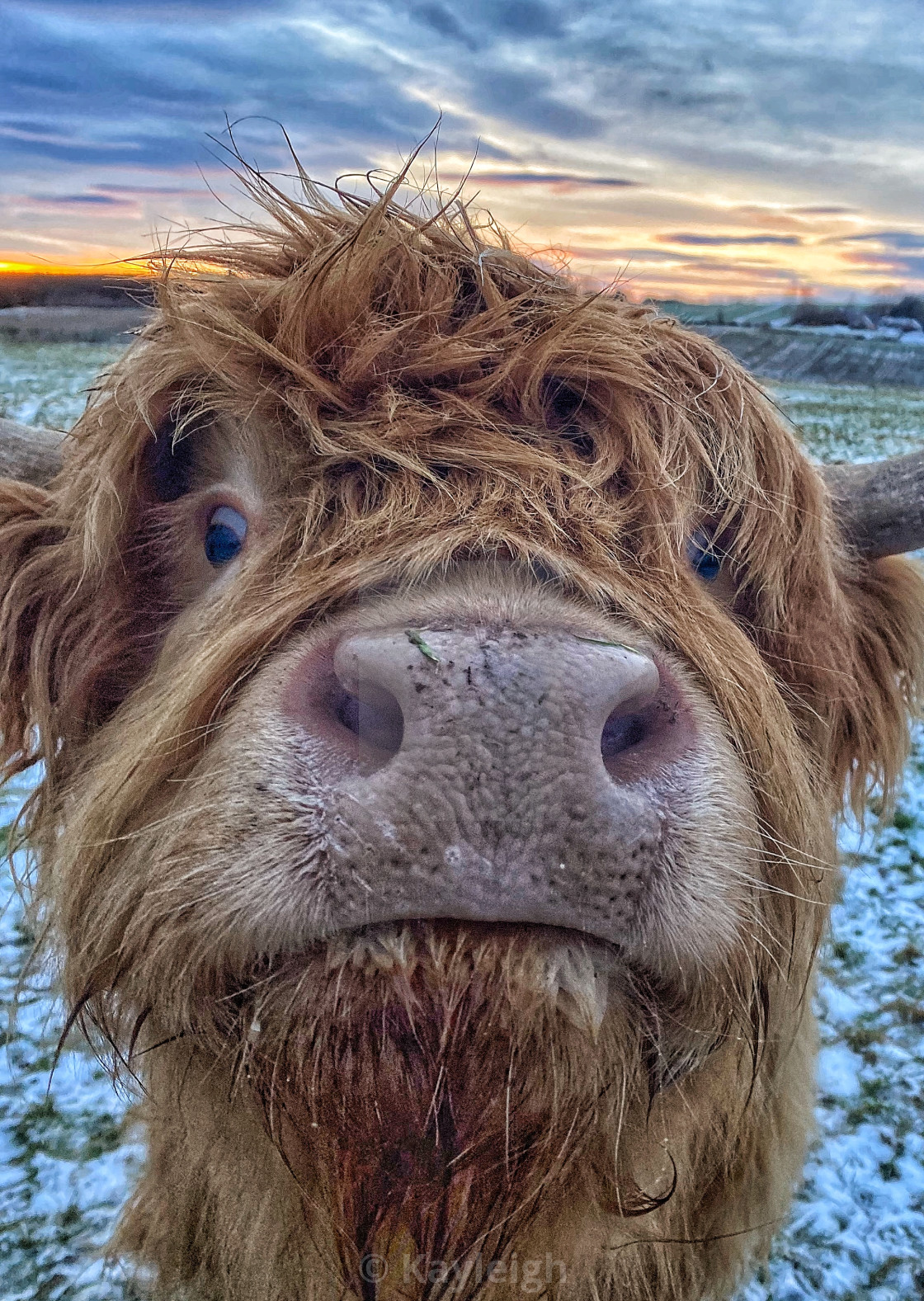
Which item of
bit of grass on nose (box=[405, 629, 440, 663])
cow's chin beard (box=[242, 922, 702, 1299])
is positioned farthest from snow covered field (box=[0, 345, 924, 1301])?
bit of grass on nose (box=[405, 629, 440, 663])

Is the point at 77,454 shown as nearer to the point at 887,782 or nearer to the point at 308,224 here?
the point at 308,224

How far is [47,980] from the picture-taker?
354 cm

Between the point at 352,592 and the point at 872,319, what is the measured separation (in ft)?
107

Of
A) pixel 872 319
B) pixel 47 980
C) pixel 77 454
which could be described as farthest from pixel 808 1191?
pixel 872 319

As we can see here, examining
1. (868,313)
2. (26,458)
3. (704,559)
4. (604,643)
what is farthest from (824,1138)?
(868,313)

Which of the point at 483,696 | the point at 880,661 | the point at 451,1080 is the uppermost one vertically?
the point at 483,696

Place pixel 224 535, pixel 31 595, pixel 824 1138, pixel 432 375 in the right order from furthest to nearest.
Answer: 1. pixel 824 1138
2. pixel 31 595
3. pixel 224 535
4. pixel 432 375

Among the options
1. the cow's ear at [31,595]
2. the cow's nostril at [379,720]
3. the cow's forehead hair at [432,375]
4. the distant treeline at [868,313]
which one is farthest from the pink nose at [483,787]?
the distant treeline at [868,313]

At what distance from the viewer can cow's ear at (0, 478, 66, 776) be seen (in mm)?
2164

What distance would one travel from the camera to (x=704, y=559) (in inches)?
74.1

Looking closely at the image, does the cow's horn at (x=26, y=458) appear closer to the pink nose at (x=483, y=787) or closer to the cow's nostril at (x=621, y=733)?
the pink nose at (x=483, y=787)

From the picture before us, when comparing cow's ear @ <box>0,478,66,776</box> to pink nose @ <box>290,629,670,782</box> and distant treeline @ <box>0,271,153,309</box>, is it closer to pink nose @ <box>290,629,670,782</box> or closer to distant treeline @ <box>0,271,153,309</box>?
distant treeline @ <box>0,271,153,309</box>

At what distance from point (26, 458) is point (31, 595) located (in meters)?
0.42

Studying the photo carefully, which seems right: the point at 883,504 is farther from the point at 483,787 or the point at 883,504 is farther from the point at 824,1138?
the point at 824,1138
